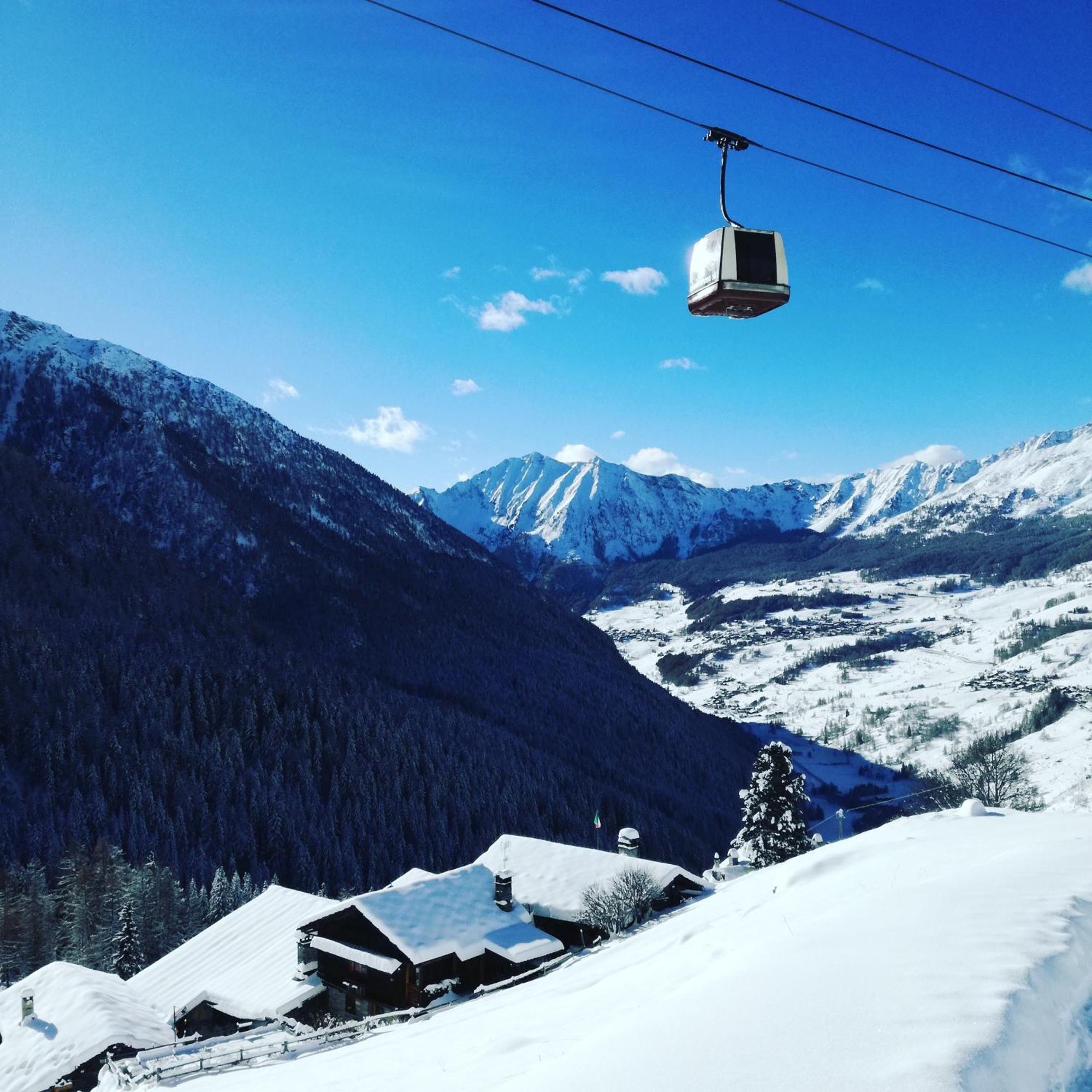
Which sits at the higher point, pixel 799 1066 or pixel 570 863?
pixel 799 1066

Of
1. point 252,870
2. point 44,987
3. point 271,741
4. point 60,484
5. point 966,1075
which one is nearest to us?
point 966,1075

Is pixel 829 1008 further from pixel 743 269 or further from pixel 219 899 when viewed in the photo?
pixel 219 899

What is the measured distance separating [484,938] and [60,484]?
194680 millimetres

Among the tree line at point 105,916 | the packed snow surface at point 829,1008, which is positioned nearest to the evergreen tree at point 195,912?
the tree line at point 105,916

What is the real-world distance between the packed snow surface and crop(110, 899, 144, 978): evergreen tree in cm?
3859

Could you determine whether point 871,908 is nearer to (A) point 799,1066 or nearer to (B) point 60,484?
(A) point 799,1066

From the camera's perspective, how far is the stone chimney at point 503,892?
1346 inches

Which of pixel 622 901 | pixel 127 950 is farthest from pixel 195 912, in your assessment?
pixel 622 901

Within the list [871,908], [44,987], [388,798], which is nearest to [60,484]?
[388,798]

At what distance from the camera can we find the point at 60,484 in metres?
186

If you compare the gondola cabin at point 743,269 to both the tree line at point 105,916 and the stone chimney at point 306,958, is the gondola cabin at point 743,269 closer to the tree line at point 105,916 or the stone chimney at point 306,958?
the stone chimney at point 306,958

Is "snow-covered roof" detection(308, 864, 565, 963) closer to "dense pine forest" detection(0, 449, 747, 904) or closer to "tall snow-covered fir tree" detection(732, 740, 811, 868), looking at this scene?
"tall snow-covered fir tree" detection(732, 740, 811, 868)

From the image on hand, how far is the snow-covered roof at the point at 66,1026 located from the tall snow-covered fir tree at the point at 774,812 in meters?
29.0

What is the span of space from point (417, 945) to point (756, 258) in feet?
94.1
